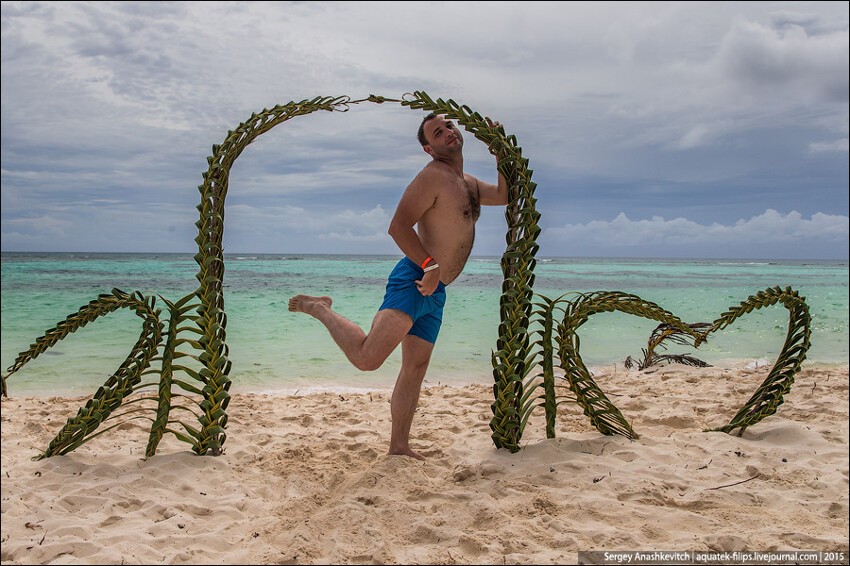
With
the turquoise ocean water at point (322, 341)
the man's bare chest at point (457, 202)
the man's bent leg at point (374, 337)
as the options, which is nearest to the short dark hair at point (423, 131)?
the man's bare chest at point (457, 202)

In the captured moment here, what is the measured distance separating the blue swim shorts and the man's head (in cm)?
80

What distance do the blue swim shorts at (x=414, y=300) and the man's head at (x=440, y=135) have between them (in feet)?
2.62

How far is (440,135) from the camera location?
3.93 metres

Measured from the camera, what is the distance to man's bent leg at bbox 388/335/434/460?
3.85 meters

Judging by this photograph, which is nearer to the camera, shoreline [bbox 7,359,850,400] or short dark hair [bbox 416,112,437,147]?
short dark hair [bbox 416,112,437,147]

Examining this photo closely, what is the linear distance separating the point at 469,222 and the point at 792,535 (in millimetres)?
2455

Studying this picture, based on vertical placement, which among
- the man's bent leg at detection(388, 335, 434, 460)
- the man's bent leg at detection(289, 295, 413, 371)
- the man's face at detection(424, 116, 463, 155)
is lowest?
the man's bent leg at detection(388, 335, 434, 460)

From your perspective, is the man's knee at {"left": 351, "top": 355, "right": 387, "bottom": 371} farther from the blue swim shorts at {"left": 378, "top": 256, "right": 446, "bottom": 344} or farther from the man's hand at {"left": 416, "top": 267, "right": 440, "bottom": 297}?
the man's hand at {"left": 416, "top": 267, "right": 440, "bottom": 297}

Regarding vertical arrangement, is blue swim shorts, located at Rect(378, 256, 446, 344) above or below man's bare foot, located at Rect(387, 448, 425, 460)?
above

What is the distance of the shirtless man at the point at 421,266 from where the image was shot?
3.63 meters

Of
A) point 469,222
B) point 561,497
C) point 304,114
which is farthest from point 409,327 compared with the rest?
point 304,114

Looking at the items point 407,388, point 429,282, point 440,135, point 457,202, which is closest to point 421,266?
point 429,282

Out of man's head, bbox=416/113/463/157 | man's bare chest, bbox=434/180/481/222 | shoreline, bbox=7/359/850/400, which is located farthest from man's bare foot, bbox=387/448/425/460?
shoreline, bbox=7/359/850/400

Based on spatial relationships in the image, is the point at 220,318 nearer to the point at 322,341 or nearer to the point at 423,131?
the point at 423,131
